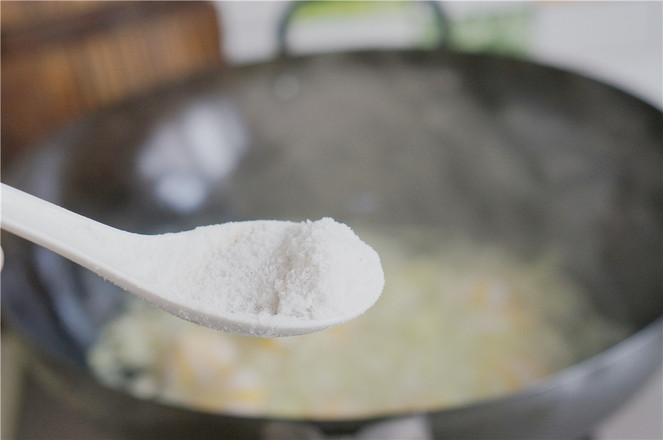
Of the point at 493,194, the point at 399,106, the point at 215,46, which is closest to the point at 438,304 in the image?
the point at 493,194

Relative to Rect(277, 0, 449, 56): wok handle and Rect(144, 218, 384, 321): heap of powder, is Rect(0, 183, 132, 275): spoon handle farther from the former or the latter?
Rect(277, 0, 449, 56): wok handle

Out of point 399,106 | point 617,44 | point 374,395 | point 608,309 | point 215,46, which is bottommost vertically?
point 374,395

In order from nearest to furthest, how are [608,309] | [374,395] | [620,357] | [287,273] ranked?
[287,273], [620,357], [374,395], [608,309]

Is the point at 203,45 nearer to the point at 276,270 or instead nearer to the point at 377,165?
the point at 377,165

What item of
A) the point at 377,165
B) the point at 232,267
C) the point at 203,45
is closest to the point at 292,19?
the point at 377,165

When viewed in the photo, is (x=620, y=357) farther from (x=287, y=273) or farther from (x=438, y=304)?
(x=438, y=304)

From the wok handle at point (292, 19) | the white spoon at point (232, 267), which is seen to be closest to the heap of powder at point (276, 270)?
the white spoon at point (232, 267)
